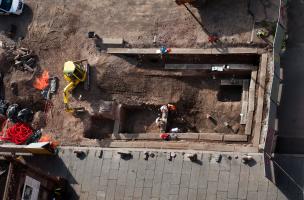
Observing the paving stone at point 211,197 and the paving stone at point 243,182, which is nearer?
the paving stone at point 243,182

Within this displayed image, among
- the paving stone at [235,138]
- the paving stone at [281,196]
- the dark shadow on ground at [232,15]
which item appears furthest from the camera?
the dark shadow on ground at [232,15]

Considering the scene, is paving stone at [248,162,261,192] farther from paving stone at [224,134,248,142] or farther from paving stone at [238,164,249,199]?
paving stone at [224,134,248,142]

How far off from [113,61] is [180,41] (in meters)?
3.78

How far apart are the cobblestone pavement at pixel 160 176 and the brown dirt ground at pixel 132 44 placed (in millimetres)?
1926

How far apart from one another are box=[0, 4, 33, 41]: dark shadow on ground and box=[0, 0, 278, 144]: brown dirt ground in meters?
0.65

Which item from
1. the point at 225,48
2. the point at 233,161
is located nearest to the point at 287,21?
the point at 225,48

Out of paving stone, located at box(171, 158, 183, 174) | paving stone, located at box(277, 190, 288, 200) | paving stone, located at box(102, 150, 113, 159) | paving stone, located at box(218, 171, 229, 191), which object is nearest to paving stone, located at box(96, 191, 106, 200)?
paving stone, located at box(102, 150, 113, 159)

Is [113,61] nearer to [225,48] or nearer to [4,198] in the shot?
[225,48]

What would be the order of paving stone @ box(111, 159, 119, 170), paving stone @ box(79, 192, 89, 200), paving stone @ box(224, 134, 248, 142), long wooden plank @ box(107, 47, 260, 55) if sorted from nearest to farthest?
paving stone @ box(224, 134, 248, 142)
paving stone @ box(79, 192, 89, 200)
paving stone @ box(111, 159, 119, 170)
long wooden plank @ box(107, 47, 260, 55)

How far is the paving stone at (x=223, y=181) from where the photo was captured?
22.8 metres

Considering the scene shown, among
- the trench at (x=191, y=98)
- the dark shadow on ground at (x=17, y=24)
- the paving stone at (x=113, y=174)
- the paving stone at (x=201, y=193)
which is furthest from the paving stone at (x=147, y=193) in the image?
the dark shadow on ground at (x=17, y=24)

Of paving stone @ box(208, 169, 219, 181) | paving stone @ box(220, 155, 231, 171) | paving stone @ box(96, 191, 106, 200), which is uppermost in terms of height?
paving stone @ box(220, 155, 231, 171)

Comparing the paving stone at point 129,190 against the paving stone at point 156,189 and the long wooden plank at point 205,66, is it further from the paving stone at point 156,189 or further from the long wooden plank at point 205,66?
the long wooden plank at point 205,66

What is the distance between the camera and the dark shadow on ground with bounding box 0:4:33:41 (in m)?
30.5
